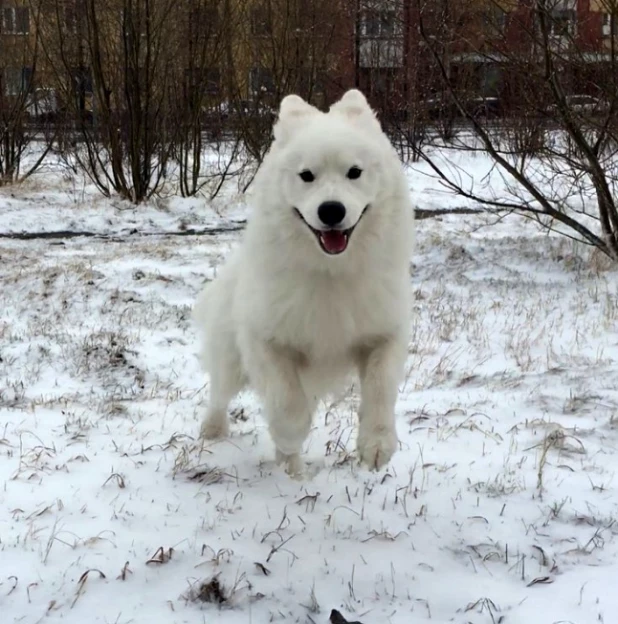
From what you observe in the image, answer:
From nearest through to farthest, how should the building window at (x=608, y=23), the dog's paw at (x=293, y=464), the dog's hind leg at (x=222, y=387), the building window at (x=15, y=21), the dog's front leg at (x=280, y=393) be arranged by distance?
the dog's front leg at (x=280, y=393) → the dog's paw at (x=293, y=464) → the dog's hind leg at (x=222, y=387) → the building window at (x=608, y=23) → the building window at (x=15, y=21)

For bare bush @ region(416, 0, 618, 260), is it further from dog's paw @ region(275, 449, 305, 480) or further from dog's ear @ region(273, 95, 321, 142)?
dog's paw @ region(275, 449, 305, 480)

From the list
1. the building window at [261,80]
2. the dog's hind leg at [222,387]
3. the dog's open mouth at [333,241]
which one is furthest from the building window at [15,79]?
the dog's open mouth at [333,241]

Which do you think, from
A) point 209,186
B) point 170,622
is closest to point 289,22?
point 209,186

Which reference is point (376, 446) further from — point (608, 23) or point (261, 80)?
point (261, 80)

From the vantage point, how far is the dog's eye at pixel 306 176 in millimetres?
3133

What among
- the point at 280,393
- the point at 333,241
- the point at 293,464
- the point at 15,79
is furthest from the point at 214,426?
the point at 15,79

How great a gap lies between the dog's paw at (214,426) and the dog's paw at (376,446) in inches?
48.8

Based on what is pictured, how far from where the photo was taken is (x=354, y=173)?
3.15 m

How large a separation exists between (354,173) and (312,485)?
4.55 ft

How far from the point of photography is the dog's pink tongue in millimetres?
3047

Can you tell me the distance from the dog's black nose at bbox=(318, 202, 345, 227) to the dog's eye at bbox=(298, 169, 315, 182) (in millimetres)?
231

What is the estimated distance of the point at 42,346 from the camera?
551cm

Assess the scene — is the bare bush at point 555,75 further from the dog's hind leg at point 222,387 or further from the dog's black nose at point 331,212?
the dog's black nose at point 331,212

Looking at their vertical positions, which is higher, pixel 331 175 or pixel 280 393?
pixel 331 175
